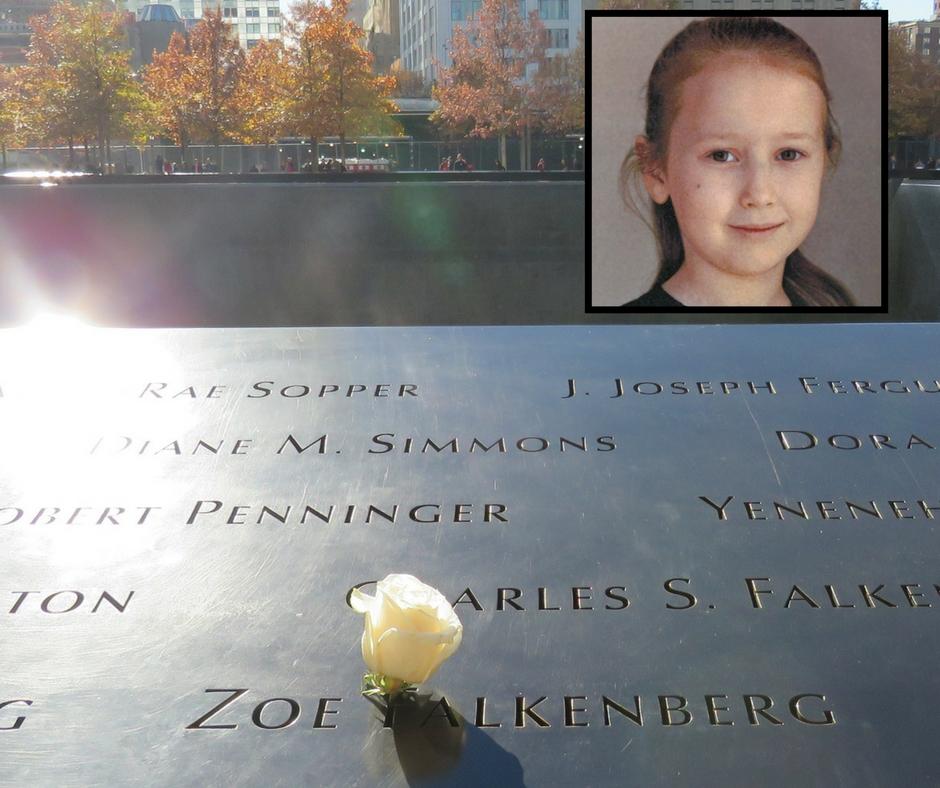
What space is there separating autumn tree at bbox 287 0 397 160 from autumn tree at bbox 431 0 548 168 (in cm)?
756

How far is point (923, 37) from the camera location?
58.4 metres

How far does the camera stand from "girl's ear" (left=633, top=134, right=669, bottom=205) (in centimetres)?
965

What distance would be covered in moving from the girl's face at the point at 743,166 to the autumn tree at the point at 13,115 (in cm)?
4136

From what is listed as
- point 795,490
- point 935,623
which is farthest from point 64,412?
point 935,623

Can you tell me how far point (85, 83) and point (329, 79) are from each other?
26.5 feet

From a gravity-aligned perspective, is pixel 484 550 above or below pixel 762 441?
below

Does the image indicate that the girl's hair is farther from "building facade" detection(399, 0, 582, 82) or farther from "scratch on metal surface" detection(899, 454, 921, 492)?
"building facade" detection(399, 0, 582, 82)

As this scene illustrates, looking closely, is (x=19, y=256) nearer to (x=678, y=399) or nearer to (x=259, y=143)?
(x=678, y=399)

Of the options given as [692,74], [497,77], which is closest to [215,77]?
[497,77]

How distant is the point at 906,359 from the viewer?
4070mm

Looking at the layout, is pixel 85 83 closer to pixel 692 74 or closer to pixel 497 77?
pixel 497 77

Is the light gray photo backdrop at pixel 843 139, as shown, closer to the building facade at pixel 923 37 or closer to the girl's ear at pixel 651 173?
the girl's ear at pixel 651 173

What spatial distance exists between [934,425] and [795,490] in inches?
23.3

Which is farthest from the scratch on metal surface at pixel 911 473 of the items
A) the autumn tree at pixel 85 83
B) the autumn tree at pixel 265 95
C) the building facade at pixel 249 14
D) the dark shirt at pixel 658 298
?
the building facade at pixel 249 14
